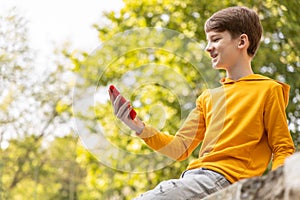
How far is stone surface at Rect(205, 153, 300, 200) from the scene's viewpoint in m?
0.88

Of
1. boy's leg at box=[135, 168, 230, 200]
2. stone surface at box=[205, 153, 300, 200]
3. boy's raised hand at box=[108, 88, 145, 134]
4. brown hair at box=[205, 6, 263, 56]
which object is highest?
brown hair at box=[205, 6, 263, 56]

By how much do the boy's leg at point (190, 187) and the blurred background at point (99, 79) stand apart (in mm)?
251

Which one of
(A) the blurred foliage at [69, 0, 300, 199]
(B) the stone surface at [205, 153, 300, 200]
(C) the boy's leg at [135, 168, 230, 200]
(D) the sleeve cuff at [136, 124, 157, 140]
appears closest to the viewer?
(B) the stone surface at [205, 153, 300, 200]

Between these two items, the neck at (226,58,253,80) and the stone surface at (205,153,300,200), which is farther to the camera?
the neck at (226,58,253,80)

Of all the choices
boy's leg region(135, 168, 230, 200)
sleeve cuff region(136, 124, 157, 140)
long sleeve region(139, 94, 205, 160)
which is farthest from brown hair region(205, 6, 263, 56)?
boy's leg region(135, 168, 230, 200)

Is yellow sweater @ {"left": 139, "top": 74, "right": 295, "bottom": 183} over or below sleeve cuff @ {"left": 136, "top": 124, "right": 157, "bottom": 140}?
below

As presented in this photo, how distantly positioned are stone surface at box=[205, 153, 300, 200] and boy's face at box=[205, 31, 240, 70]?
78 cm

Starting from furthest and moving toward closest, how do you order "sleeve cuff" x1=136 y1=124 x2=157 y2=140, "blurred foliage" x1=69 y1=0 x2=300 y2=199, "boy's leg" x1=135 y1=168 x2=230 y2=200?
"blurred foliage" x1=69 y1=0 x2=300 y2=199 → "sleeve cuff" x1=136 y1=124 x2=157 y2=140 → "boy's leg" x1=135 y1=168 x2=230 y2=200

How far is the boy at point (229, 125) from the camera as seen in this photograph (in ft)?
5.63

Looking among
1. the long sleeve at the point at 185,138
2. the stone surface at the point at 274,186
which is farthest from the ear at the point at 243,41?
the stone surface at the point at 274,186

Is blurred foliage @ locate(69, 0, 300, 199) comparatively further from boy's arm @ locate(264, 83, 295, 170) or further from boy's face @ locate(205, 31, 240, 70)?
boy's arm @ locate(264, 83, 295, 170)

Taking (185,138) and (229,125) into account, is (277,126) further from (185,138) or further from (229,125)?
(185,138)

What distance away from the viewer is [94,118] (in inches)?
80.2

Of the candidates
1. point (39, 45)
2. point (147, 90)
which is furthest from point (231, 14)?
point (39, 45)
